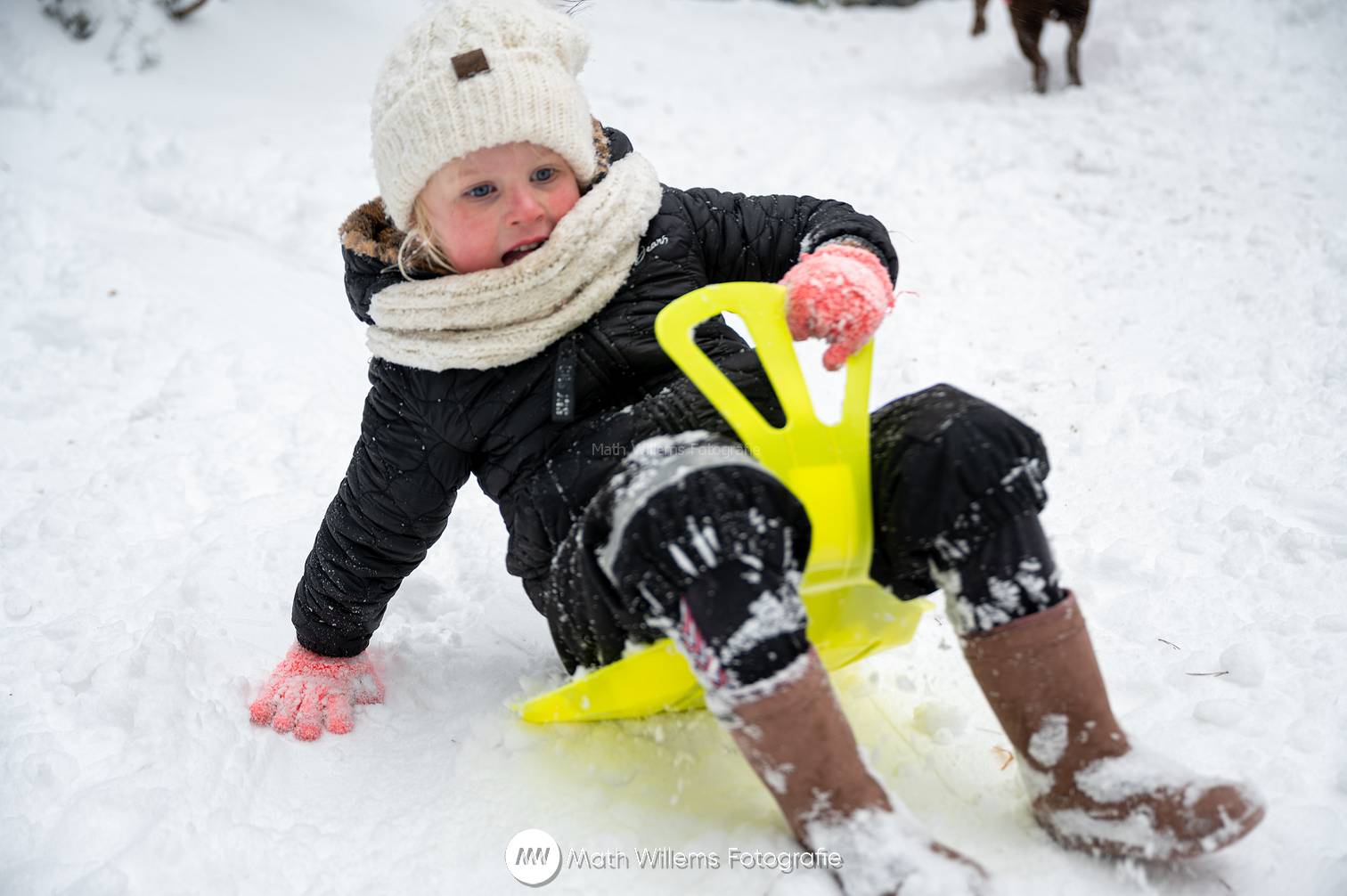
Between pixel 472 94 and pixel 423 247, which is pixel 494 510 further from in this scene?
pixel 472 94

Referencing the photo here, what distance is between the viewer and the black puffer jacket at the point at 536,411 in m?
1.34

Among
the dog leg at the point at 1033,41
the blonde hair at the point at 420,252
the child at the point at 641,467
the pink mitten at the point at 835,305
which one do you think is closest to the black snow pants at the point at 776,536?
the child at the point at 641,467

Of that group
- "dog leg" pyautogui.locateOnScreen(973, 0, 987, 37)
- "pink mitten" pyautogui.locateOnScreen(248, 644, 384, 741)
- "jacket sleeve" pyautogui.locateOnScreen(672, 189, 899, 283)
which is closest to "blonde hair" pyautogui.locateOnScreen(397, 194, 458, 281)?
"jacket sleeve" pyautogui.locateOnScreen(672, 189, 899, 283)

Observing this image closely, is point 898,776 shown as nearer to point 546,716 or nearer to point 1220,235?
point 546,716

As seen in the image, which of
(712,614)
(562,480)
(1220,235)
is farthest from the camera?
(1220,235)

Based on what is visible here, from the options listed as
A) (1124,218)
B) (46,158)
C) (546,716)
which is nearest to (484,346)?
(546,716)

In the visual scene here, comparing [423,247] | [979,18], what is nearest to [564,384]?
[423,247]

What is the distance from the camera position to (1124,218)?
9.70 feet

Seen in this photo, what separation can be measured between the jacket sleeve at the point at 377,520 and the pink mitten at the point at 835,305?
Result: 57 centimetres

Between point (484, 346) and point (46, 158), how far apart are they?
278 centimetres

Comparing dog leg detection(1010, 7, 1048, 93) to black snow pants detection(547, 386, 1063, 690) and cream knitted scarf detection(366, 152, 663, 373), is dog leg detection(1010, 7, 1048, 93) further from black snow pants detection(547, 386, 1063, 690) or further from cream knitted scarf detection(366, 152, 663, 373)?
black snow pants detection(547, 386, 1063, 690)

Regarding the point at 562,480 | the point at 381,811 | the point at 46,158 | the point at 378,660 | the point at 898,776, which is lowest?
the point at 46,158

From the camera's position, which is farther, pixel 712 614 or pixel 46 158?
pixel 46 158

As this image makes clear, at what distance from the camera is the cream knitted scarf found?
1.37 m
